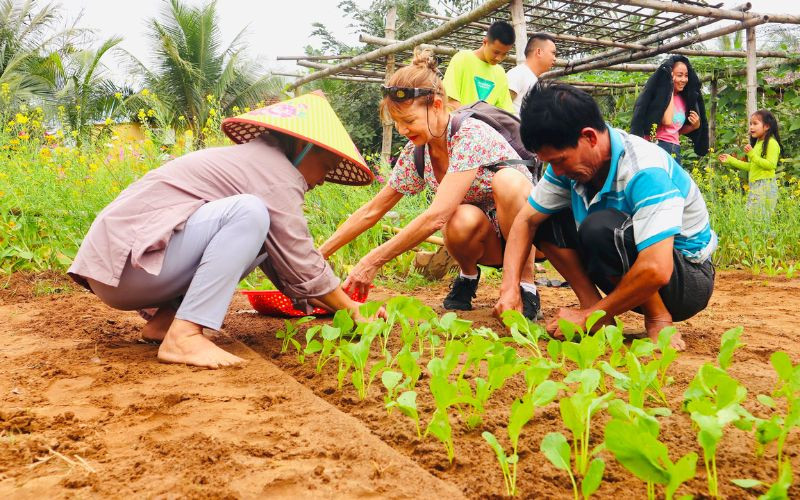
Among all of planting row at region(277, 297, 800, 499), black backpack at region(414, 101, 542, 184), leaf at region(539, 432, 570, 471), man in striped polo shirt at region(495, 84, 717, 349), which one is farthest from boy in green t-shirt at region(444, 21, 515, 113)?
leaf at region(539, 432, 570, 471)

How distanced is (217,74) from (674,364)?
20.0 meters

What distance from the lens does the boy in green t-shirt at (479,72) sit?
4172mm

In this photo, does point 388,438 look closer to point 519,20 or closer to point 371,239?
point 371,239

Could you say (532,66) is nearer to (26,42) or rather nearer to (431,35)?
(431,35)

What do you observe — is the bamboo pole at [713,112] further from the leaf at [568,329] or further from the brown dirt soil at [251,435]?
the leaf at [568,329]

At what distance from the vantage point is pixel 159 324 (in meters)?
2.52

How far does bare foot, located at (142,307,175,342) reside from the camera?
252 cm

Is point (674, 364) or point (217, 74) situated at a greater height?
point (217, 74)

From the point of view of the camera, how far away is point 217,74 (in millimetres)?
20125

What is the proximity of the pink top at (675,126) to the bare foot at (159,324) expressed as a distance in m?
4.20

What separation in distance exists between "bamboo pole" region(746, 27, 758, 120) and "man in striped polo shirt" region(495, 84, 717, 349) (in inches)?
221

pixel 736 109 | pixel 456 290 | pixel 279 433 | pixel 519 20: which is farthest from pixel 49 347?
pixel 736 109

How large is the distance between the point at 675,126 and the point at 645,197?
11.9 ft

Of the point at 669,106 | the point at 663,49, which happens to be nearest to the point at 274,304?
the point at 669,106
